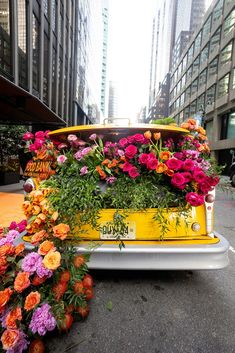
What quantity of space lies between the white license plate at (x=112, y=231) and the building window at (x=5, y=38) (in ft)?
35.1

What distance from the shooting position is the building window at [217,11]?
3196cm

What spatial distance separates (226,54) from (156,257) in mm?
33754

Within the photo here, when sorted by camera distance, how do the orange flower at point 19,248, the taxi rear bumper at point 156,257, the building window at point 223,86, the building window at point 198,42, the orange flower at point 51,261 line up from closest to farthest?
the orange flower at point 51,261, the orange flower at point 19,248, the taxi rear bumper at point 156,257, the building window at point 223,86, the building window at point 198,42

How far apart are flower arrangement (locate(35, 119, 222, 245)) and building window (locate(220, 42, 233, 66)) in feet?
103

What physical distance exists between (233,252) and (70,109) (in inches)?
1109

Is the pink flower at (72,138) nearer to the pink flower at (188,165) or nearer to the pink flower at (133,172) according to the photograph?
the pink flower at (133,172)

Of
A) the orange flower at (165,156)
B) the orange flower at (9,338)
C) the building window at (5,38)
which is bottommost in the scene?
the orange flower at (9,338)

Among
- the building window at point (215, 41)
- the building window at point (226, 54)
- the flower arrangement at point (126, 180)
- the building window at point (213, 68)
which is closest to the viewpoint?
the flower arrangement at point (126, 180)

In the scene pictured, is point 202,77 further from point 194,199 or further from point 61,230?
point 61,230

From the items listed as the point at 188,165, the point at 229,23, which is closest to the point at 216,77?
the point at 229,23

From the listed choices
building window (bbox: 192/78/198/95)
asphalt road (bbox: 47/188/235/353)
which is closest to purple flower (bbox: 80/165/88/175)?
asphalt road (bbox: 47/188/235/353)

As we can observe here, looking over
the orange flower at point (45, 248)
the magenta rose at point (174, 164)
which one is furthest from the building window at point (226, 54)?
the orange flower at point (45, 248)

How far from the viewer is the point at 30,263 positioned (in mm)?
2139

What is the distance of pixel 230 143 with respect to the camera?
92.2 ft
